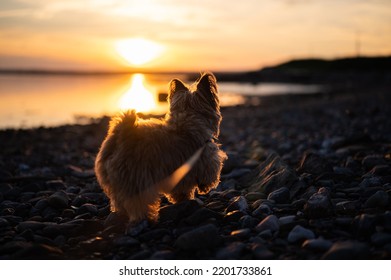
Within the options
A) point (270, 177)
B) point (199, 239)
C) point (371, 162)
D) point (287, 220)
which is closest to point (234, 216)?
point (287, 220)

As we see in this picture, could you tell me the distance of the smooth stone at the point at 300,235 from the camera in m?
4.20

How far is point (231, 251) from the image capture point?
13.2ft

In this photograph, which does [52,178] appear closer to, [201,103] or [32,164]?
[32,164]

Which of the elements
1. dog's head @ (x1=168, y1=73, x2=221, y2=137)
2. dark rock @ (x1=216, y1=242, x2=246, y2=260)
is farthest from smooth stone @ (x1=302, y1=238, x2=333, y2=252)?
dog's head @ (x1=168, y1=73, x2=221, y2=137)

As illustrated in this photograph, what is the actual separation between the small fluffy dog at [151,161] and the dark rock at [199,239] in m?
0.59

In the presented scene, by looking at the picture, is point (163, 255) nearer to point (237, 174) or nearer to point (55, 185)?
point (237, 174)

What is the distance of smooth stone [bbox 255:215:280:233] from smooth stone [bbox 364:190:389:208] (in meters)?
1.26

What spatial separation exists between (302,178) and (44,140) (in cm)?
1003

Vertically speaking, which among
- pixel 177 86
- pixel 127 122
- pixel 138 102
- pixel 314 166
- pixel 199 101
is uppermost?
pixel 177 86

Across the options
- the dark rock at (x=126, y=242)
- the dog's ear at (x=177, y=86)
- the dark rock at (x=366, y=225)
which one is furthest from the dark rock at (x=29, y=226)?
the dark rock at (x=366, y=225)

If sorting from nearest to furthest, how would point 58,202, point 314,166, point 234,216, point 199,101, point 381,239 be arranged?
1. point 381,239
2. point 234,216
3. point 199,101
4. point 58,202
5. point 314,166

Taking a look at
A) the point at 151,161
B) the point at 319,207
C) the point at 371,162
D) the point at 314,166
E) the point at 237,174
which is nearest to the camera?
the point at 151,161

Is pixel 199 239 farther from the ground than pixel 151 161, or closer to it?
Answer: closer to it

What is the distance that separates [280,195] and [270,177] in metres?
0.77
